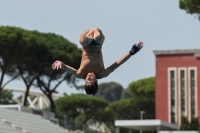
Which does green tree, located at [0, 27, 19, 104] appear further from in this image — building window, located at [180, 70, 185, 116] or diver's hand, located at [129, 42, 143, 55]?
diver's hand, located at [129, 42, 143, 55]

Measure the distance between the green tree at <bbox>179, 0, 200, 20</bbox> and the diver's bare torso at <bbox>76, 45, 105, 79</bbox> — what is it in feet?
157

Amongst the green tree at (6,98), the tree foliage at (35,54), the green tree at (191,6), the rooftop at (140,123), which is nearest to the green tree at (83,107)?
the green tree at (6,98)

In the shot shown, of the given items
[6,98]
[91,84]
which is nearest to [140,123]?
[91,84]

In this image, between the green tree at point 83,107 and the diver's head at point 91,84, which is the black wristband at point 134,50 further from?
the green tree at point 83,107

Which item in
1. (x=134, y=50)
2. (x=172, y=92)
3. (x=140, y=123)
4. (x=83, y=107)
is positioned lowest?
(x=134, y=50)

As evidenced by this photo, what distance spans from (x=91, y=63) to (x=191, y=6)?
159ft

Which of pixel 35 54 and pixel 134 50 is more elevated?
pixel 35 54

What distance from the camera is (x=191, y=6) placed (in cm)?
6431

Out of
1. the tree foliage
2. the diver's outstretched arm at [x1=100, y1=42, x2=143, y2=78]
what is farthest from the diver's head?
the tree foliage

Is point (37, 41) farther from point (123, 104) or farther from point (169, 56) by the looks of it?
point (123, 104)

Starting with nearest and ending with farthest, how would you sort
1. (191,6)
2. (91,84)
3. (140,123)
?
(91,84)
(191,6)
(140,123)

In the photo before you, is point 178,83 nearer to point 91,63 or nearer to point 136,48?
point 136,48

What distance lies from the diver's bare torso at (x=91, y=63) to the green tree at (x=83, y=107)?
9849cm

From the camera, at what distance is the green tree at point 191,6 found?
64000 mm
